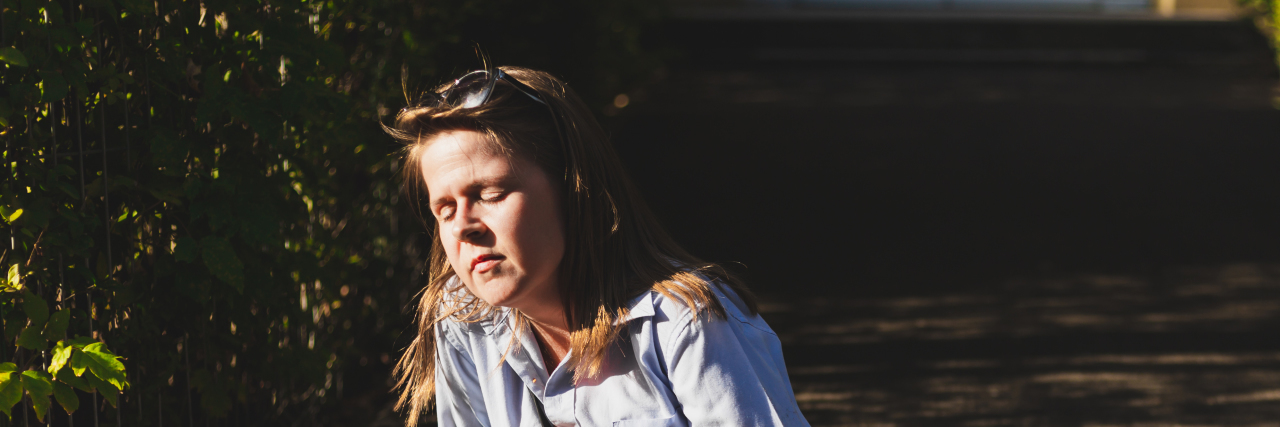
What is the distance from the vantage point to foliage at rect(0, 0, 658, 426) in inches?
72.1

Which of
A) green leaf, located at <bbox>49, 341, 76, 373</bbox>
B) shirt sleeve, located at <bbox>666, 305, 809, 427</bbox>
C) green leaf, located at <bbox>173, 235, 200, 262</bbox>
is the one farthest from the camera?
green leaf, located at <bbox>173, 235, 200, 262</bbox>

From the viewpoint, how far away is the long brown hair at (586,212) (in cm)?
166

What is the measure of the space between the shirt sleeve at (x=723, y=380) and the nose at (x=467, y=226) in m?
0.37

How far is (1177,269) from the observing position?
5.78 meters

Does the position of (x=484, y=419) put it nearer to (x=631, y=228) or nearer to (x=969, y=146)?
(x=631, y=228)

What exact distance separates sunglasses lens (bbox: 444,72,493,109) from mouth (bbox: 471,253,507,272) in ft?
0.82

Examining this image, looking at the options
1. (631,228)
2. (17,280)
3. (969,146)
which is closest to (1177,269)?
(969,146)

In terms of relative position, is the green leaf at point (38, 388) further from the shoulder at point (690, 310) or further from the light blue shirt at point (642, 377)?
the shoulder at point (690, 310)

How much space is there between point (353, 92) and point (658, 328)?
87.8 inches

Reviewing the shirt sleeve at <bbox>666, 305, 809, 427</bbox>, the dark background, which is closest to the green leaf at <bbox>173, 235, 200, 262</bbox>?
the shirt sleeve at <bbox>666, 305, 809, 427</bbox>

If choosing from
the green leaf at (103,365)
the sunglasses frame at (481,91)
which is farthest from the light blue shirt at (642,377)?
the green leaf at (103,365)

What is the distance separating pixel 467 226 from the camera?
1640 millimetres

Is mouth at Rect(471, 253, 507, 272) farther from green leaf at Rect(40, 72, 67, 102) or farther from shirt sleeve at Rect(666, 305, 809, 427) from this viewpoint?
green leaf at Rect(40, 72, 67, 102)

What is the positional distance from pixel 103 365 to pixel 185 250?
429mm
